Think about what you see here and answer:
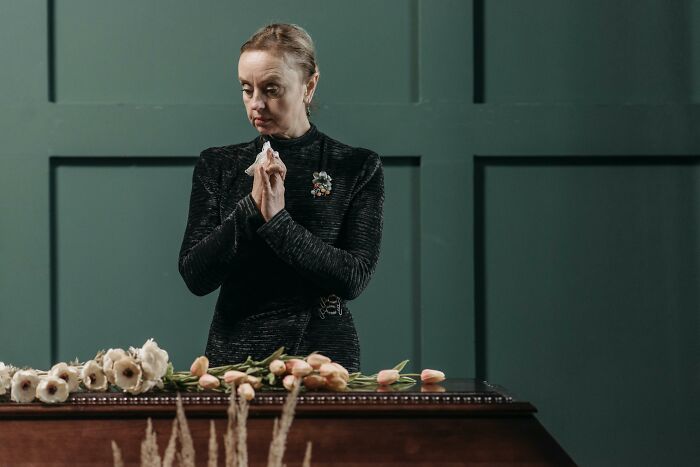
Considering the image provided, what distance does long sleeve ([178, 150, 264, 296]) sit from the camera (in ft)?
6.91

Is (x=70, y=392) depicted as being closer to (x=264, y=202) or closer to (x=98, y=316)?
(x=264, y=202)

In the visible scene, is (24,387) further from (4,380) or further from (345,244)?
(345,244)

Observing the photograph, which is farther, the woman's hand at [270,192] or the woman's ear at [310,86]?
the woman's ear at [310,86]

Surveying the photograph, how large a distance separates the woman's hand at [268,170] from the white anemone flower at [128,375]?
0.50 m

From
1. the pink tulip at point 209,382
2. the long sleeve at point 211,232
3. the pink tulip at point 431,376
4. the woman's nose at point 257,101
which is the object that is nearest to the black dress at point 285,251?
the long sleeve at point 211,232

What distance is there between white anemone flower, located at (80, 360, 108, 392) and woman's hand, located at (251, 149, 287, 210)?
20.0 inches

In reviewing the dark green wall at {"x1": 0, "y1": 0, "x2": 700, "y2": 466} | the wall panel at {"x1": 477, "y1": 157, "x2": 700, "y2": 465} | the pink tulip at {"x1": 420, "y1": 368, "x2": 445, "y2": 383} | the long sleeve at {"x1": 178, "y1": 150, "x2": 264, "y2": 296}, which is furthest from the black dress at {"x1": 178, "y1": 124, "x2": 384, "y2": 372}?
the wall panel at {"x1": 477, "y1": 157, "x2": 700, "y2": 465}

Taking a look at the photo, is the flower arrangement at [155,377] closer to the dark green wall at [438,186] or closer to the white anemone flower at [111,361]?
the white anemone flower at [111,361]

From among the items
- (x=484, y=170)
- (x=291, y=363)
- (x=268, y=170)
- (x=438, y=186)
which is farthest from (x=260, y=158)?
(x=484, y=170)

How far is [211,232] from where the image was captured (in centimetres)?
219

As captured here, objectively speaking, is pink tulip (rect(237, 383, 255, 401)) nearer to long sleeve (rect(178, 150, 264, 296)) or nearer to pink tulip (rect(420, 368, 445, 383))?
pink tulip (rect(420, 368, 445, 383))

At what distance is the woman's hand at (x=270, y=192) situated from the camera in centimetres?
208

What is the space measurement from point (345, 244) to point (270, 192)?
236mm

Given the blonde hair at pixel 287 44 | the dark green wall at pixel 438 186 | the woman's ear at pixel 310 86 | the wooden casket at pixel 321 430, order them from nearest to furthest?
the wooden casket at pixel 321 430
the blonde hair at pixel 287 44
the woman's ear at pixel 310 86
the dark green wall at pixel 438 186
